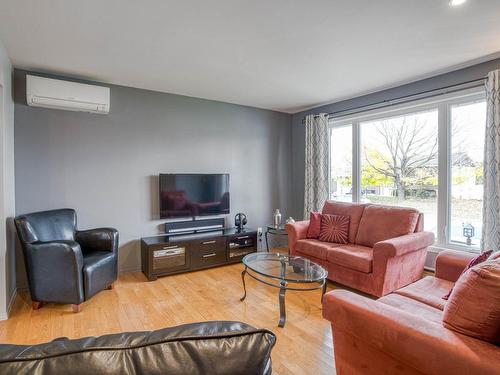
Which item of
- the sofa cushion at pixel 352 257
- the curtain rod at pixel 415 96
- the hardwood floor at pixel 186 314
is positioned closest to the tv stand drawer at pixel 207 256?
the hardwood floor at pixel 186 314

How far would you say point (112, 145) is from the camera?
12.1 feet

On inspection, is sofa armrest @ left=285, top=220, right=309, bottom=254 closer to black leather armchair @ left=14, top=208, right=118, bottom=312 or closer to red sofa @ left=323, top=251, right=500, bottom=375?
red sofa @ left=323, top=251, right=500, bottom=375

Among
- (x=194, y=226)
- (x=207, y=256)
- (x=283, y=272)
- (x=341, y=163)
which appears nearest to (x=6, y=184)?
(x=194, y=226)

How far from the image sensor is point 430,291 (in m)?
2.06

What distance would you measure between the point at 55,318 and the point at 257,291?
194 centimetres

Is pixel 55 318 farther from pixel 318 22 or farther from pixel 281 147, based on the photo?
pixel 281 147

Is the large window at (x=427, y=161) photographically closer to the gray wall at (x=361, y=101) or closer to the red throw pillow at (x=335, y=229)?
the gray wall at (x=361, y=101)

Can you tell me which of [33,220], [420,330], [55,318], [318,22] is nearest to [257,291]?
[55,318]

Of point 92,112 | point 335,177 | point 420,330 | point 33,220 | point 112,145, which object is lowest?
point 420,330

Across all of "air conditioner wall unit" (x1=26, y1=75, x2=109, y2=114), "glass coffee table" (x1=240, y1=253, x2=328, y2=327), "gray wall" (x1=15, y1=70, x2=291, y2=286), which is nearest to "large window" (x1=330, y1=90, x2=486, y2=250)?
"gray wall" (x1=15, y1=70, x2=291, y2=286)

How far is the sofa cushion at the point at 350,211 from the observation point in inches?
144

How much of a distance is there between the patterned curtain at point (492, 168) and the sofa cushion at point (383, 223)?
637 millimetres

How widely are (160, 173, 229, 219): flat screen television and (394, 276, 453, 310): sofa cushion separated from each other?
2.82m

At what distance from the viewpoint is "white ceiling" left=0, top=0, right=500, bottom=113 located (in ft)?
6.77
